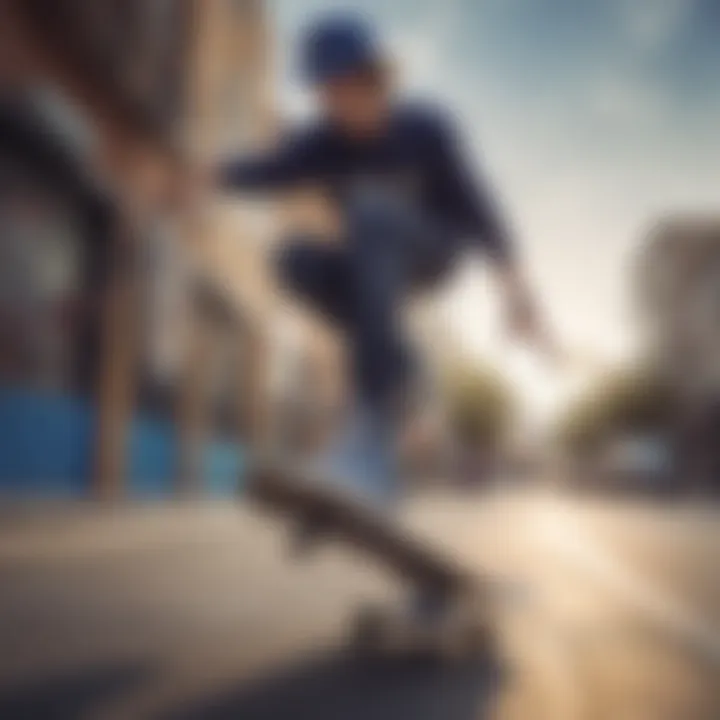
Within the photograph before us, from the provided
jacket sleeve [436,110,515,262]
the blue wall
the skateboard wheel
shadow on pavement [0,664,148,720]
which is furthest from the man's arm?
the blue wall

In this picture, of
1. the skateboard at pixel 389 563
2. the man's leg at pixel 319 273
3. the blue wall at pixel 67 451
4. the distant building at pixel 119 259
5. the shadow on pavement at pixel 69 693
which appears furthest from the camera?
the blue wall at pixel 67 451

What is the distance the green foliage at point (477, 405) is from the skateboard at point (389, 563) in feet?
0.45

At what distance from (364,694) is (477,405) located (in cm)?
40

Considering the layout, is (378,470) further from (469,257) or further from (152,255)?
(152,255)

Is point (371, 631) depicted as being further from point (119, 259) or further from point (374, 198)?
point (119, 259)

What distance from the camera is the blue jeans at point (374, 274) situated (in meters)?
0.85

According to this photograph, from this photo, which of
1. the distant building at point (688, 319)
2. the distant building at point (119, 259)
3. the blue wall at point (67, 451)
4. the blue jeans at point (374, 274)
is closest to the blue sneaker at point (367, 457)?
the blue jeans at point (374, 274)

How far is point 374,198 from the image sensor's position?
842 millimetres

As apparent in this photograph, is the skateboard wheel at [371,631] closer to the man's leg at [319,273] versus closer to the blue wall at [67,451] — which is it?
the man's leg at [319,273]

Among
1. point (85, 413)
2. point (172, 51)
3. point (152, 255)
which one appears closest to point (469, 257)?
point (172, 51)

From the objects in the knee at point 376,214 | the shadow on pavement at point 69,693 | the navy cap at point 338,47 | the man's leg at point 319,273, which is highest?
the navy cap at point 338,47

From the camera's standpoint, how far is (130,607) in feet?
3.16

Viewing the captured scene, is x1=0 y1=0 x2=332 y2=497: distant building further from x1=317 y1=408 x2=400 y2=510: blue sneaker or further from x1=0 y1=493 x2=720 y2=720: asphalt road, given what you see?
x1=0 y1=493 x2=720 y2=720: asphalt road

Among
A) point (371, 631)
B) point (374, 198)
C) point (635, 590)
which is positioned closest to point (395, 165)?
point (374, 198)
